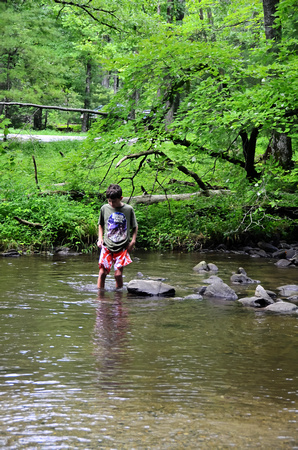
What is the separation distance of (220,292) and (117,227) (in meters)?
1.93

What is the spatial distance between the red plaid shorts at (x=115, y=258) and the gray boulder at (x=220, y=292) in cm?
137

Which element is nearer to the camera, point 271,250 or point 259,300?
point 259,300

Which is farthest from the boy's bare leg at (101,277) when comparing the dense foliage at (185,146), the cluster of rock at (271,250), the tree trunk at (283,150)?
the tree trunk at (283,150)

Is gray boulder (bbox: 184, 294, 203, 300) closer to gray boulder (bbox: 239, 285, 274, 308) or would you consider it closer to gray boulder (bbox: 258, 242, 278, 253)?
gray boulder (bbox: 239, 285, 274, 308)

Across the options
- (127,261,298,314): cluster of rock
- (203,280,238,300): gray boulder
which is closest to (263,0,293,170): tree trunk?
(127,261,298,314): cluster of rock

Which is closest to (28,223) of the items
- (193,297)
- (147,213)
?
(147,213)

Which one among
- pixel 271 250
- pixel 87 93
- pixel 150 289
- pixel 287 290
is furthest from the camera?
pixel 87 93

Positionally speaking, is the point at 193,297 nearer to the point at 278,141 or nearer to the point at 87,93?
the point at 278,141

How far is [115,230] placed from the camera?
795 centimetres

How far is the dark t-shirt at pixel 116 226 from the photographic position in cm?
791

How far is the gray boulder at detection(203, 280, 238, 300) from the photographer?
7883 mm

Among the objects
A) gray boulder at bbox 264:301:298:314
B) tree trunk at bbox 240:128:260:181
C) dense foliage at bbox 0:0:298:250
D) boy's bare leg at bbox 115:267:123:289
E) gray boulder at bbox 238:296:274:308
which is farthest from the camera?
tree trunk at bbox 240:128:260:181

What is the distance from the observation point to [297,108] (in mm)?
11000

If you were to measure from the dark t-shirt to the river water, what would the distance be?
823 millimetres
